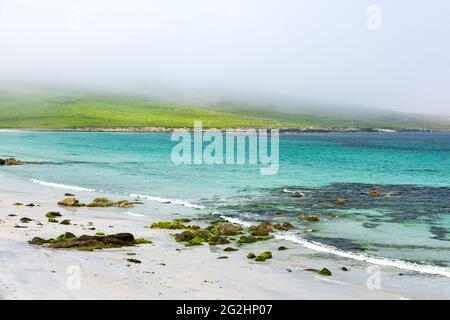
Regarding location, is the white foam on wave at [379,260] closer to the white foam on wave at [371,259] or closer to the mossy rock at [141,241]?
the white foam on wave at [371,259]

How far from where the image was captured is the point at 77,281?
832 inches

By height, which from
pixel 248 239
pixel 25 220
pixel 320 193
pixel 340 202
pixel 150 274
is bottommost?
pixel 320 193

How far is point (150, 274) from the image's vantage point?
23.5 m

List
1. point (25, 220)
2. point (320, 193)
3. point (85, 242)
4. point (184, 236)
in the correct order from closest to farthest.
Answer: point (85, 242)
point (184, 236)
point (25, 220)
point (320, 193)

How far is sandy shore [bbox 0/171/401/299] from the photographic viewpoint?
2027 centimetres

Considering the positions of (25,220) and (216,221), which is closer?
(25,220)

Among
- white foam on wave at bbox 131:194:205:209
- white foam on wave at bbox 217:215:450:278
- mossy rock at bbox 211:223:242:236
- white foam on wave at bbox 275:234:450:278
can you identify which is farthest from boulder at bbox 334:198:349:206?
white foam on wave at bbox 275:234:450:278

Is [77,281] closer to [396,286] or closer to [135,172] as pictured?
[396,286]

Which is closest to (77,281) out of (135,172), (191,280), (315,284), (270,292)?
(191,280)

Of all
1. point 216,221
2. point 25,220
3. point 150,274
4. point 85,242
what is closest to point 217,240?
point 85,242

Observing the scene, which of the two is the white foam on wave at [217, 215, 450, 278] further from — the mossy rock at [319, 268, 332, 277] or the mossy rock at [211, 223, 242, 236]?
the mossy rock at [319, 268, 332, 277]

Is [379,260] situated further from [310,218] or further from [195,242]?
[310,218]

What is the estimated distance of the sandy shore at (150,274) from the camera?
66.5 ft

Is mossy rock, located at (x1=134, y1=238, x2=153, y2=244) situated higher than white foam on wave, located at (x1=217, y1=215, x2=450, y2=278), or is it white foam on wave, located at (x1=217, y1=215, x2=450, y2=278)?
mossy rock, located at (x1=134, y1=238, x2=153, y2=244)
